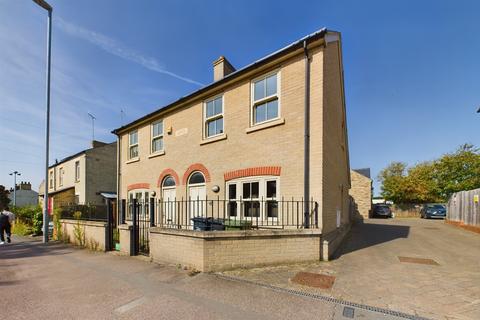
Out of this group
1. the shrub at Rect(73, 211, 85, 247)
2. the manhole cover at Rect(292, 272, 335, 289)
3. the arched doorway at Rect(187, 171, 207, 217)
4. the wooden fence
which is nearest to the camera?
the manhole cover at Rect(292, 272, 335, 289)

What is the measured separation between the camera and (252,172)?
29.1 ft

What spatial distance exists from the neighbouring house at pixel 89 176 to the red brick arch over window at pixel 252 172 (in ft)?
50.6

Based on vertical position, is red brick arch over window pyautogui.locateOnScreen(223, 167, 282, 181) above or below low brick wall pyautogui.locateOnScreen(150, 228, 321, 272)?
above

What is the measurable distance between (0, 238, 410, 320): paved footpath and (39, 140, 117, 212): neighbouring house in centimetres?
1466

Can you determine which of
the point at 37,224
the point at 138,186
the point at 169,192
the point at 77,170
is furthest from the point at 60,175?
the point at 169,192

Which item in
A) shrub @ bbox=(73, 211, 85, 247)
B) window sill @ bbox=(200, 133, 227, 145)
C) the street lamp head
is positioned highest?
the street lamp head

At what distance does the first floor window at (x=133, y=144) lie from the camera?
14.9 metres

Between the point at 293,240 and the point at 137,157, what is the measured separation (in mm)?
10302

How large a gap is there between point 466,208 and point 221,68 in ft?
53.8

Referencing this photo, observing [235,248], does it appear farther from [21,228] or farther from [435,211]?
[435,211]

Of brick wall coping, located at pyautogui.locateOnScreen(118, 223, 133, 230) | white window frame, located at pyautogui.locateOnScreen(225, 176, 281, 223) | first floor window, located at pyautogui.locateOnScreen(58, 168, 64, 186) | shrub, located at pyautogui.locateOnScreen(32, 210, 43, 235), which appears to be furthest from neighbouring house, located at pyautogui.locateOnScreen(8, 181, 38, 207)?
white window frame, located at pyautogui.locateOnScreen(225, 176, 281, 223)

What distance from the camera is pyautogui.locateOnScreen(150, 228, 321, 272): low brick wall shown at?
6.23 meters

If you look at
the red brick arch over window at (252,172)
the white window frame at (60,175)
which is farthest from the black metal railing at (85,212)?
the white window frame at (60,175)

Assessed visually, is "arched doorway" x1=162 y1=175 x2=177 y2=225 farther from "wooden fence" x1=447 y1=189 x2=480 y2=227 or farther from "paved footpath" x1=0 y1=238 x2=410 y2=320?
"wooden fence" x1=447 y1=189 x2=480 y2=227
